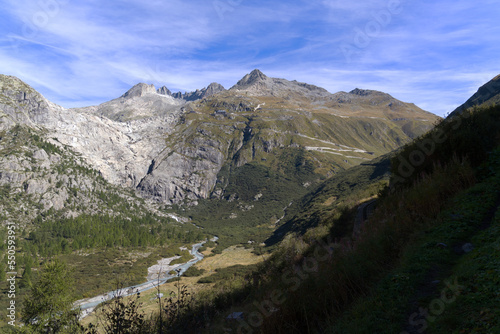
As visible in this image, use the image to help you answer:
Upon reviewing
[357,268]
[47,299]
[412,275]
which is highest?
[412,275]

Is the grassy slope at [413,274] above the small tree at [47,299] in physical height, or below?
above

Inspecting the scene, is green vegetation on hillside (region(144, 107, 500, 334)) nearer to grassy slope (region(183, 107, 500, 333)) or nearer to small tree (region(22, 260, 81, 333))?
grassy slope (region(183, 107, 500, 333))

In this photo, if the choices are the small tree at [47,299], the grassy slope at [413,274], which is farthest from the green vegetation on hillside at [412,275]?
the small tree at [47,299]

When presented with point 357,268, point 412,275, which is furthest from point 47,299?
point 412,275

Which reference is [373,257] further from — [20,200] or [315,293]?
[20,200]

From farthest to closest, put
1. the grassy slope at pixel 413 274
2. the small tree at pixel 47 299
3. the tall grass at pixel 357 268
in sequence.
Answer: the small tree at pixel 47 299 → the tall grass at pixel 357 268 → the grassy slope at pixel 413 274

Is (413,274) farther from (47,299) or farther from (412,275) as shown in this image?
(47,299)

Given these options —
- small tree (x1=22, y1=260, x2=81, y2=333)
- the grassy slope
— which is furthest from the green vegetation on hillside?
small tree (x1=22, y1=260, x2=81, y2=333)

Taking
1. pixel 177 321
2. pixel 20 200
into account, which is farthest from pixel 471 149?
pixel 20 200

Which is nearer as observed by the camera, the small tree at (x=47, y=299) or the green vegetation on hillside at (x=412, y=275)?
the green vegetation on hillside at (x=412, y=275)

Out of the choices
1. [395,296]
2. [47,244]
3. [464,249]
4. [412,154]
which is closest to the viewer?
[395,296]

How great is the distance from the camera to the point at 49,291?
99.0ft

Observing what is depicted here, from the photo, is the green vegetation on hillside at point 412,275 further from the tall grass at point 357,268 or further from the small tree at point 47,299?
the small tree at point 47,299

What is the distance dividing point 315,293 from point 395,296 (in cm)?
180
